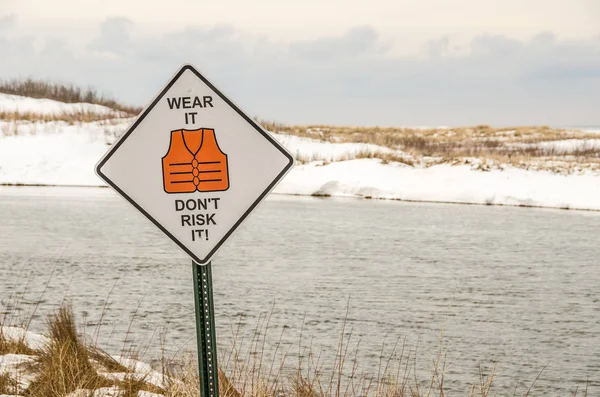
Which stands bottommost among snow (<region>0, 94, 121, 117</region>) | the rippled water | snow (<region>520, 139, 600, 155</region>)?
the rippled water

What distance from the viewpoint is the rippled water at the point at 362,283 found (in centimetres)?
801

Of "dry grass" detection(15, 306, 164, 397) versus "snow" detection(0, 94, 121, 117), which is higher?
"snow" detection(0, 94, 121, 117)

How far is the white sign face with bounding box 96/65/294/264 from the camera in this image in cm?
334

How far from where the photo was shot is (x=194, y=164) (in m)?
3.36


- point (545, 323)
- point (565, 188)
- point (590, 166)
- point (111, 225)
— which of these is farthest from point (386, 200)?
point (545, 323)

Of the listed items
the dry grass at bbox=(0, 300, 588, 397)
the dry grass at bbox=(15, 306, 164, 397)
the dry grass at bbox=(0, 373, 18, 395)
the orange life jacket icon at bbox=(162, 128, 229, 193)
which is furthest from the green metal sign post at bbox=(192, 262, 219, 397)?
the dry grass at bbox=(0, 373, 18, 395)

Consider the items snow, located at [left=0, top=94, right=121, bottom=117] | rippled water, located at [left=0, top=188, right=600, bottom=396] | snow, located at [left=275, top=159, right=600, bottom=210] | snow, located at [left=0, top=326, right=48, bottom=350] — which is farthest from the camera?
snow, located at [left=0, top=94, right=121, bottom=117]

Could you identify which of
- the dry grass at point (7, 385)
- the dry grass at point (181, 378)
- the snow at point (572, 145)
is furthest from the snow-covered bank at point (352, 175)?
the dry grass at point (7, 385)

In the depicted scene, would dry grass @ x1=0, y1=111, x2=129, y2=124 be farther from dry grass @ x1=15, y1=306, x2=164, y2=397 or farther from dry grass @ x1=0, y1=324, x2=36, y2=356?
dry grass @ x1=15, y1=306, x2=164, y2=397

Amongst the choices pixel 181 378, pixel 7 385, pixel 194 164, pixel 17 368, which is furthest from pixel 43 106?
pixel 194 164

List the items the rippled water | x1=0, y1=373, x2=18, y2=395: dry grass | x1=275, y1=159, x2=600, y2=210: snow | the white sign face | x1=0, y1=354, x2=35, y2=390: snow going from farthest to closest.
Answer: x1=275, y1=159, x2=600, y2=210: snow, the rippled water, x1=0, y1=354, x2=35, y2=390: snow, x1=0, y1=373, x2=18, y2=395: dry grass, the white sign face

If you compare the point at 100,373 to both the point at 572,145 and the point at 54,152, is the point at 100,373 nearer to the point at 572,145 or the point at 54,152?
the point at 54,152

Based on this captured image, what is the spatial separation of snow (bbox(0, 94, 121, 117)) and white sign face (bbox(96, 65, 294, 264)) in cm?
4018

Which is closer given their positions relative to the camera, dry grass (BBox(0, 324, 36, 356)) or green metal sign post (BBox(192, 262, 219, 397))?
green metal sign post (BBox(192, 262, 219, 397))
